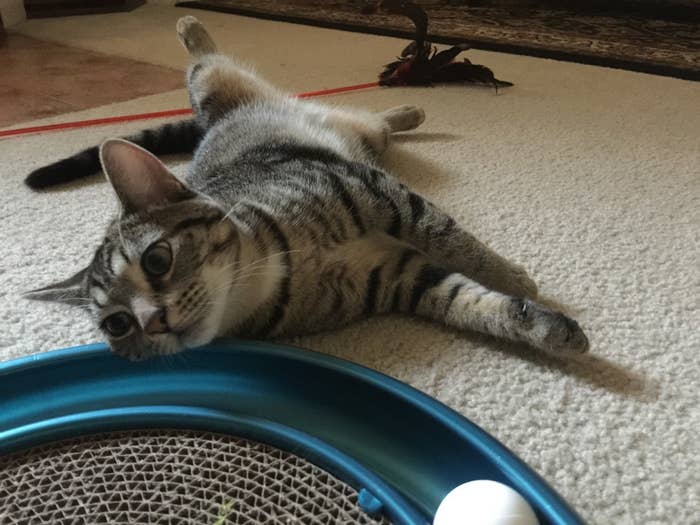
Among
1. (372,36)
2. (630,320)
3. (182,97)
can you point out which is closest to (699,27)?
(372,36)

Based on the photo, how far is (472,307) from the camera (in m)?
0.97

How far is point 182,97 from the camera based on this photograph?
2.29m

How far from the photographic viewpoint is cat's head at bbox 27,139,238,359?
86 centimetres

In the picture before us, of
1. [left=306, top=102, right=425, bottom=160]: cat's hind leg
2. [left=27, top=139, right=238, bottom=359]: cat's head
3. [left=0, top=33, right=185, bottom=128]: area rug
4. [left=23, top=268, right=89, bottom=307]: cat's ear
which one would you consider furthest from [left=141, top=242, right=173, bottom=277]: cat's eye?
[left=0, top=33, right=185, bottom=128]: area rug

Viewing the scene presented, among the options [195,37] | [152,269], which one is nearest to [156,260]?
[152,269]

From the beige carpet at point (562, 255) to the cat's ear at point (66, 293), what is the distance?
4.7 inches

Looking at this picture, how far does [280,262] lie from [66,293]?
12.2 inches

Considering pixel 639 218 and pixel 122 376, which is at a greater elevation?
pixel 639 218

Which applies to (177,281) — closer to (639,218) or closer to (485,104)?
(639,218)

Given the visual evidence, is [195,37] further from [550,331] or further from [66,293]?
[550,331]

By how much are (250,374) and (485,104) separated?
1.36 meters

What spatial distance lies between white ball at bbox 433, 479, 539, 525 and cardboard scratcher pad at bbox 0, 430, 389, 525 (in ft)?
0.26

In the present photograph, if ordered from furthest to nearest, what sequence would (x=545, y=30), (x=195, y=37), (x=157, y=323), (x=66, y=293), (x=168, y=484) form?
(x=545, y=30) → (x=195, y=37) → (x=66, y=293) → (x=157, y=323) → (x=168, y=484)

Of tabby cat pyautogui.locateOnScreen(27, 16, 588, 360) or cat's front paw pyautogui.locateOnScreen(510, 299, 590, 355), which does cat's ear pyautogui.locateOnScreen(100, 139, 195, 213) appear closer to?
tabby cat pyautogui.locateOnScreen(27, 16, 588, 360)
